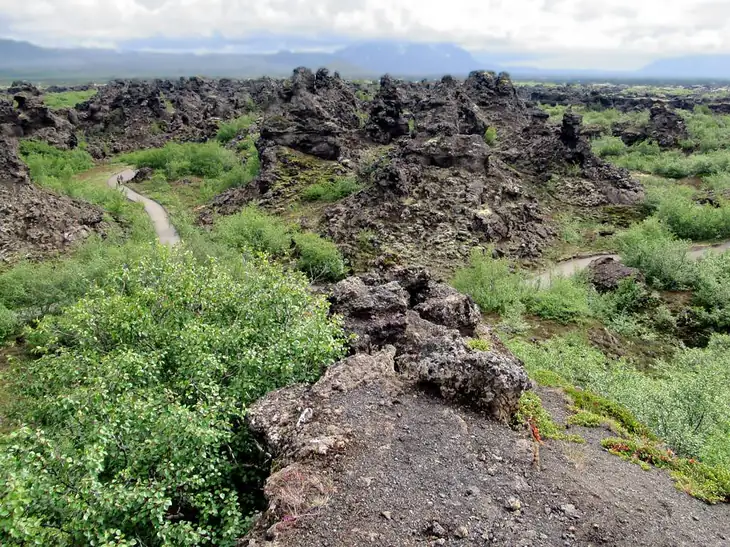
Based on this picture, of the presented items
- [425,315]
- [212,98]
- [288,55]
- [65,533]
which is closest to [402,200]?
[288,55]

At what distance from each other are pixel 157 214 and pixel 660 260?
51.5 meters

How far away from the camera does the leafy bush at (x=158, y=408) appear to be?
8141 mm

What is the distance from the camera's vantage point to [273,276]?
609 inches

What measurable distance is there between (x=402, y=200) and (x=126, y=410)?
36.5 meters

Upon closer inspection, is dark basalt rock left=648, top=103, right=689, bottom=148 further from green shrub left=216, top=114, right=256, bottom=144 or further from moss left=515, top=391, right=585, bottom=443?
moss left=515, top=391, right=585, bottom=443

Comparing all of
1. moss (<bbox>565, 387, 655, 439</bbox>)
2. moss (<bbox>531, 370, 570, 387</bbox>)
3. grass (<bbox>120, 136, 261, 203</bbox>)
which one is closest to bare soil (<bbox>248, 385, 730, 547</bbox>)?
moss (<bbox>565, 387, 655, 439</bbox>)

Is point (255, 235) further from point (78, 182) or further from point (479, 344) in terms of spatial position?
point (78, 182)

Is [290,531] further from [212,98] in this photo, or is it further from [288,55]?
[212,98]

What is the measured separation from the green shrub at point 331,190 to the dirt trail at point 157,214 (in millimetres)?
13963

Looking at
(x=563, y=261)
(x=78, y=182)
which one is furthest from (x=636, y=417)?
(x=78, y=182)

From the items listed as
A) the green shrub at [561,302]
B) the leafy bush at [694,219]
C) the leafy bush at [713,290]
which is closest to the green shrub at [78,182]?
the green shrub at [561,302]

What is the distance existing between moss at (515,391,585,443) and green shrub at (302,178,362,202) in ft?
124

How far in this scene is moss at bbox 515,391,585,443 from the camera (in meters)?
12.9

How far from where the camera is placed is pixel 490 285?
110ft
